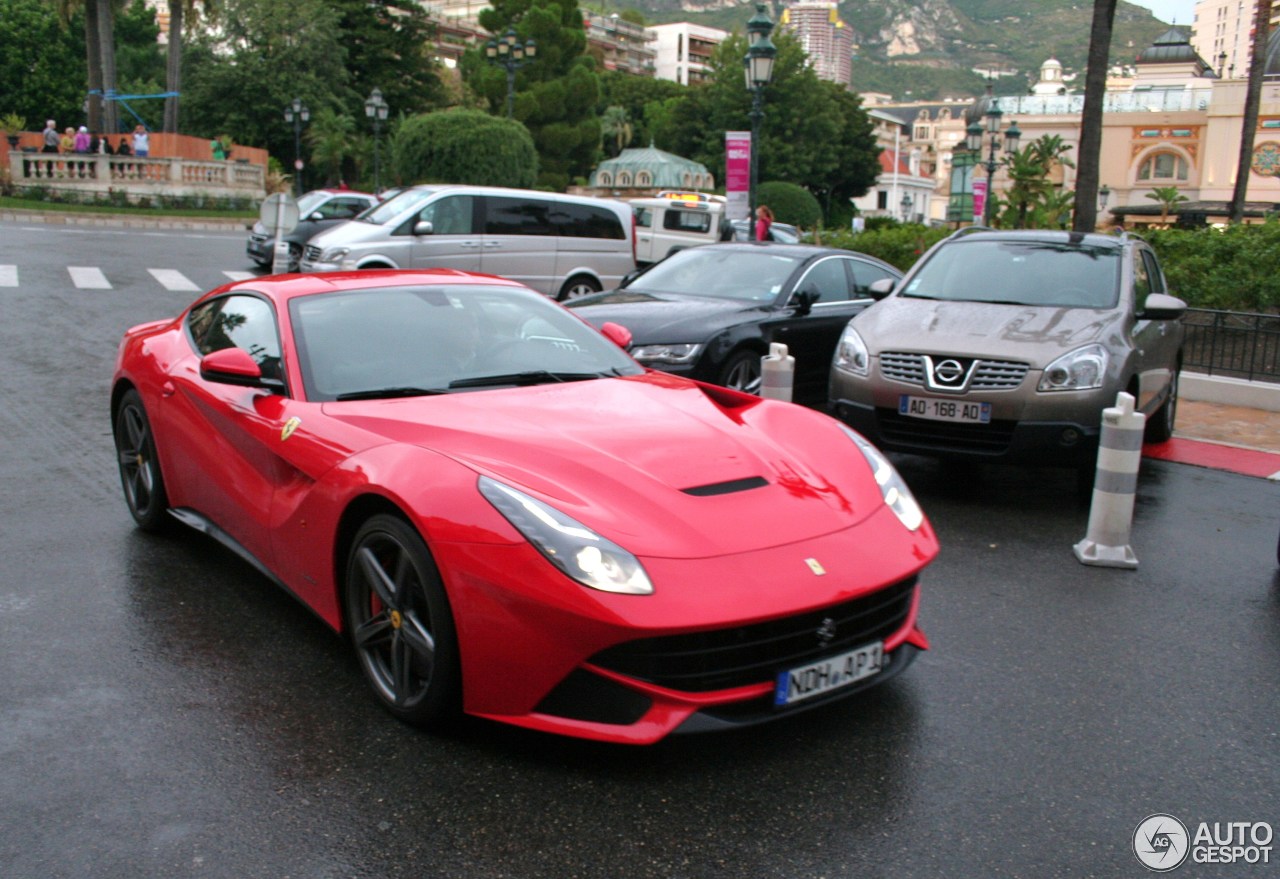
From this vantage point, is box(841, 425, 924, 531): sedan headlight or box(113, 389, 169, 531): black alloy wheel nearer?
box(841, 425, 924, 531): sedan headlight

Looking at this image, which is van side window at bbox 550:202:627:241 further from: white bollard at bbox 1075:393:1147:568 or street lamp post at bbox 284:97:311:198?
street lamp post at bbox 284:97:311:198

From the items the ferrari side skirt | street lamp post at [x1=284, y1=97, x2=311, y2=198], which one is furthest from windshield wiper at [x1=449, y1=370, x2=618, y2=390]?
street lamp post at [x1=284, y1=97, x2=311, y2=198]

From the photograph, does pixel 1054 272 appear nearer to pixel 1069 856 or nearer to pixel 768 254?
pixel 768 254

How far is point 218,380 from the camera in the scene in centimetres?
450

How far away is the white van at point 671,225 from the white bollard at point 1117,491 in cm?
2041

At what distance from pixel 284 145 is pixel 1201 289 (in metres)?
58.1

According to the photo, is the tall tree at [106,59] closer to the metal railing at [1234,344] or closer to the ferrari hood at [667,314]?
the ferrari hood at [667,314]

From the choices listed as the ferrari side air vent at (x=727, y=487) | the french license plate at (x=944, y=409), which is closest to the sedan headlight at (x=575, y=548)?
the ferrari side air vent at (x=727, y=487)

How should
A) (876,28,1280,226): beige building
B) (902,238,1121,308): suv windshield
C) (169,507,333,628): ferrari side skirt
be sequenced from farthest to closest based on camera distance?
(876,28,1280,226): beige building < (902,238,1121,308): suv windshield < (169,507,333,628): ferrari side skirt

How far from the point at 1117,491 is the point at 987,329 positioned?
5.96 feet

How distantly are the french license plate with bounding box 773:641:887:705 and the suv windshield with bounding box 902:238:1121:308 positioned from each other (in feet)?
16.3

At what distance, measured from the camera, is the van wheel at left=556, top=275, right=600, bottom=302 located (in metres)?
17.3

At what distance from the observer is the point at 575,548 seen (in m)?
3.28

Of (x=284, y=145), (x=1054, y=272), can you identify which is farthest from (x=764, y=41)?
(x=284, y=145)
